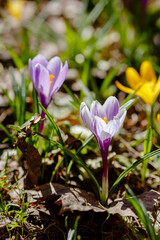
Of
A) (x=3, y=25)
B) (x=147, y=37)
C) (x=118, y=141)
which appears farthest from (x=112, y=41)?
(x=118, y=141)

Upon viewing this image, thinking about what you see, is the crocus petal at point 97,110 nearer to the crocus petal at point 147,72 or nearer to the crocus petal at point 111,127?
the crocus petal at point 111,127

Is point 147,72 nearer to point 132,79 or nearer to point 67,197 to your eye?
point 132,79

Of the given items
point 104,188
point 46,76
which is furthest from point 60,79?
point 104,188

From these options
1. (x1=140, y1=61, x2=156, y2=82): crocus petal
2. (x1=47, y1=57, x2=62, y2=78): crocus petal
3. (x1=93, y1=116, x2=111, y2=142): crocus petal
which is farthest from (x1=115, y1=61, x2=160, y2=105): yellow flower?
(x1=93, y1=116, x2=111, y2=142): crocus petal

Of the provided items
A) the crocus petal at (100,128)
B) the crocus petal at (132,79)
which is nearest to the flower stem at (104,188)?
the crocus petal at (100,128)

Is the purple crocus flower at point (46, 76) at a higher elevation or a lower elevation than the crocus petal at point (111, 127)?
higher

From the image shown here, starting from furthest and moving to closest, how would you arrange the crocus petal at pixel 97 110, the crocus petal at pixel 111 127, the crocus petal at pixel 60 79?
the crocus petal at pixel 60 79
the crocus petal at pixel 97 110
the crocus petal at pixel 111 127

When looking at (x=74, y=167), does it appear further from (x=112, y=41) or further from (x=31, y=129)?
(x=112, y=41)
